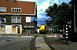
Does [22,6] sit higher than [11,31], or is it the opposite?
[22,6]

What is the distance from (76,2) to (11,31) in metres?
64.1

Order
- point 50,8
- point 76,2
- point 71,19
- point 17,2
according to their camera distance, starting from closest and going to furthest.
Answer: point 76,2
point 71,19
point 17,2
point 50,8

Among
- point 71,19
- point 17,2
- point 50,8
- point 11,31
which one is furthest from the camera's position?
point 50,8

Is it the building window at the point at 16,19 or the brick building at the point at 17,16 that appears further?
the building window at the point at 16,19

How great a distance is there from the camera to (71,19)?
56.7 m

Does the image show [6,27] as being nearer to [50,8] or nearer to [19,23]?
[19,23]

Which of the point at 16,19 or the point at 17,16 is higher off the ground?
the point at 17,16

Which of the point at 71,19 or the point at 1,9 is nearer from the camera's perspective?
the point at 71,19

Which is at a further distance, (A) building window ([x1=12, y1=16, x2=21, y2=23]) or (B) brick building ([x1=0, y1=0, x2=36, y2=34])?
(A) building window ([x1=12, y1=16, x2=21, y2=23])

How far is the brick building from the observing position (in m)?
98.9

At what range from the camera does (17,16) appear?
332ft

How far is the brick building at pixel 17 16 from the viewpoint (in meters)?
98.9

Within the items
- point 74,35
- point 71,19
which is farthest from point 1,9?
point 74,35

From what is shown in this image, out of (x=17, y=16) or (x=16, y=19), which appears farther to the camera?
(x=17, y=16)
